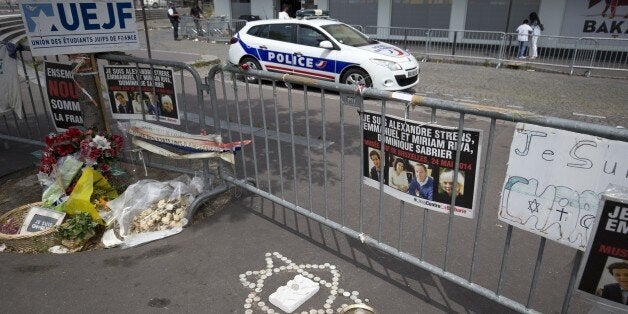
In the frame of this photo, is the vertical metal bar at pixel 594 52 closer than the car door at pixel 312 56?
No

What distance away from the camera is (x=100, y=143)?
415 centimetres

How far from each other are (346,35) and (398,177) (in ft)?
25.1

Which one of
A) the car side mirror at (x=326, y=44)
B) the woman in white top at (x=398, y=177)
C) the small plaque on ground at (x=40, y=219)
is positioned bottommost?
the small plaque on ground at (x=40, y=219)

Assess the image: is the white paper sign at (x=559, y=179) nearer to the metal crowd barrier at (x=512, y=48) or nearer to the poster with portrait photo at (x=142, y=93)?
the poster with portrait photo at (x=142, y=93)

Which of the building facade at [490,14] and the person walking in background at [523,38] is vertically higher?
the building facade at [490,14]

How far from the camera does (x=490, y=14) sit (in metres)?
17.4

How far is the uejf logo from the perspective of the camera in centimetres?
382

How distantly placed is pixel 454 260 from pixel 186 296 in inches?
82.7

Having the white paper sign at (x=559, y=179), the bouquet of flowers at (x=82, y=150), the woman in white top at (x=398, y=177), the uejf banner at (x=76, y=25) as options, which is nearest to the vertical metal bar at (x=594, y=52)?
the woman in white top at (x=398, y=177)

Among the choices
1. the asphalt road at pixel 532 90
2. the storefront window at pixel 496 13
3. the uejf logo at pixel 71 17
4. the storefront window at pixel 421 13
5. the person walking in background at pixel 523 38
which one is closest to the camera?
the uejf logo at pixel 71 17

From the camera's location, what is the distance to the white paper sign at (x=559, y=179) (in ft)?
6.51

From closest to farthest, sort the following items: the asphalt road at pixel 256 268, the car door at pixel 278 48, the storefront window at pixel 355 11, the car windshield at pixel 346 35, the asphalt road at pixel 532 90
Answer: the asphalt road at pixel 256 268, the asphalt road at pixel 532 90, the car windshield at pixel 346 35, the car door at pixel 278 48, the storefront window at pixel 355 11

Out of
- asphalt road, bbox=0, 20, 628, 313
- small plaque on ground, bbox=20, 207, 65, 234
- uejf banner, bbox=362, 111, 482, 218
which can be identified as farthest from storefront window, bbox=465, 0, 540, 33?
small plaque on ground, bbox=20, 207, 65, 234

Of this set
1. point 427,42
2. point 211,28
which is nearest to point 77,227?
point 427,42
